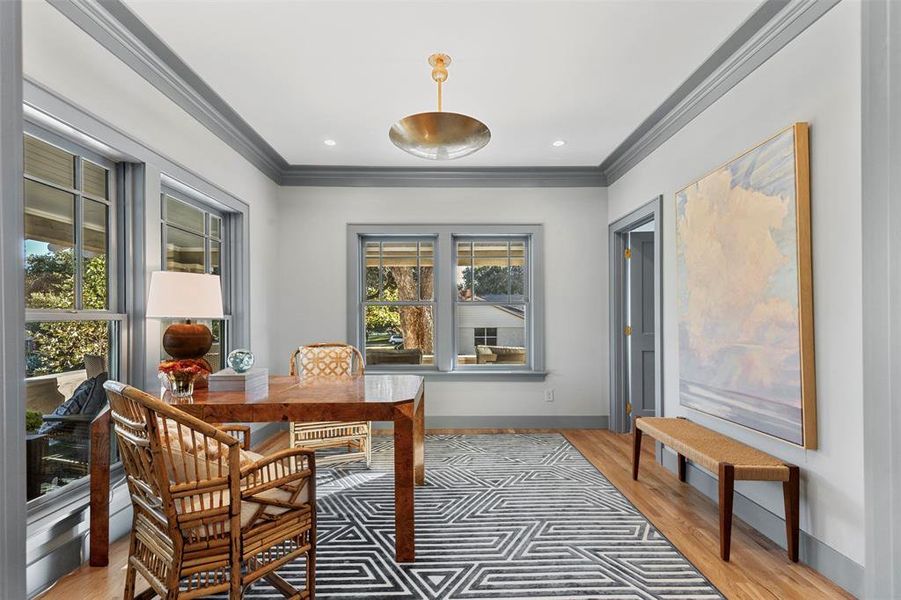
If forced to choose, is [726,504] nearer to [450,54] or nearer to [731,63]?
[731,63]

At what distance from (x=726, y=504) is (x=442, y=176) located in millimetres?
3658

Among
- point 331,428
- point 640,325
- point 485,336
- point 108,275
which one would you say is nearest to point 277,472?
point 108,275

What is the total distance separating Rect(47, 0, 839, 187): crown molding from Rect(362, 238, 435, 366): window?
68 centimetres

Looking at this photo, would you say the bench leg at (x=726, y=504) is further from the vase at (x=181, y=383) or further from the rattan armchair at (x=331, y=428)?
the vase at (x=181, y=383)

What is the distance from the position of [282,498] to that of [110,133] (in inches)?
79.0

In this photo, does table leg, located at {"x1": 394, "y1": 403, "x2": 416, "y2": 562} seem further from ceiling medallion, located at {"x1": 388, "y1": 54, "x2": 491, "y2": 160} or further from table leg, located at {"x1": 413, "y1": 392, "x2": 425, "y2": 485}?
ceiling medallion, located at {"x1": 388, "y1": 54, "x2": 491, "y2": 160}

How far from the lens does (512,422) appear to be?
4.79m

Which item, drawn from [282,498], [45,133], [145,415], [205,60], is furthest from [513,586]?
[205,60]

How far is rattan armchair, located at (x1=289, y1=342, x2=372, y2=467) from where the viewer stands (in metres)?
A: 3.47

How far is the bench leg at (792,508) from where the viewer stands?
2.16 meters

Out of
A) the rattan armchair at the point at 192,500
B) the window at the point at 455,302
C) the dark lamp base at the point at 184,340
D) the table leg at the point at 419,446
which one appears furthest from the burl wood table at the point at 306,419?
the window at the point at 455,302

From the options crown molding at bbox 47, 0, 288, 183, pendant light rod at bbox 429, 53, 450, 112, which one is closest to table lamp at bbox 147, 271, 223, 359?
crown molding at bbox 47, 0, 288, 183

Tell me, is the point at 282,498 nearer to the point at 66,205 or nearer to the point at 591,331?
the point at 66,205

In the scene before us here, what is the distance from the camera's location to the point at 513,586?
2.04 metres
